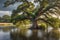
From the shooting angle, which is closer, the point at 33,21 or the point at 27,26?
the point at 33,21

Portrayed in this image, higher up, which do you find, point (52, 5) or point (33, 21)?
point (52, 5)

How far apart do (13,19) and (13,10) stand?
4.85 ft

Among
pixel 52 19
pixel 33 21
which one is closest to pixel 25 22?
pixel 33 21

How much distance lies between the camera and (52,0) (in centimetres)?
2591

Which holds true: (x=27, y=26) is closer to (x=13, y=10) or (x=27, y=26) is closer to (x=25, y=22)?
(x=25, y=22)

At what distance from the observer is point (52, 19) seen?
2548 centimetres

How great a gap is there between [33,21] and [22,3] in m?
3.04

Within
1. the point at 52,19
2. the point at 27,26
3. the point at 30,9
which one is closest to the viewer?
the point at 52,19

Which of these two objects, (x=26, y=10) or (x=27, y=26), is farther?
(x=27, y=26)

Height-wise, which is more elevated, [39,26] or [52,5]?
[52,5]

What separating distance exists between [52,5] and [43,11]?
1.40m

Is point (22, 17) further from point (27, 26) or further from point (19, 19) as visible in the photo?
point (27, 26)

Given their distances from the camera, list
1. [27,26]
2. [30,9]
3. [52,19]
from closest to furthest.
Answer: [52,19]
[30,9]
[27,26]

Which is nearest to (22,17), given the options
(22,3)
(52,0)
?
(22,3)
